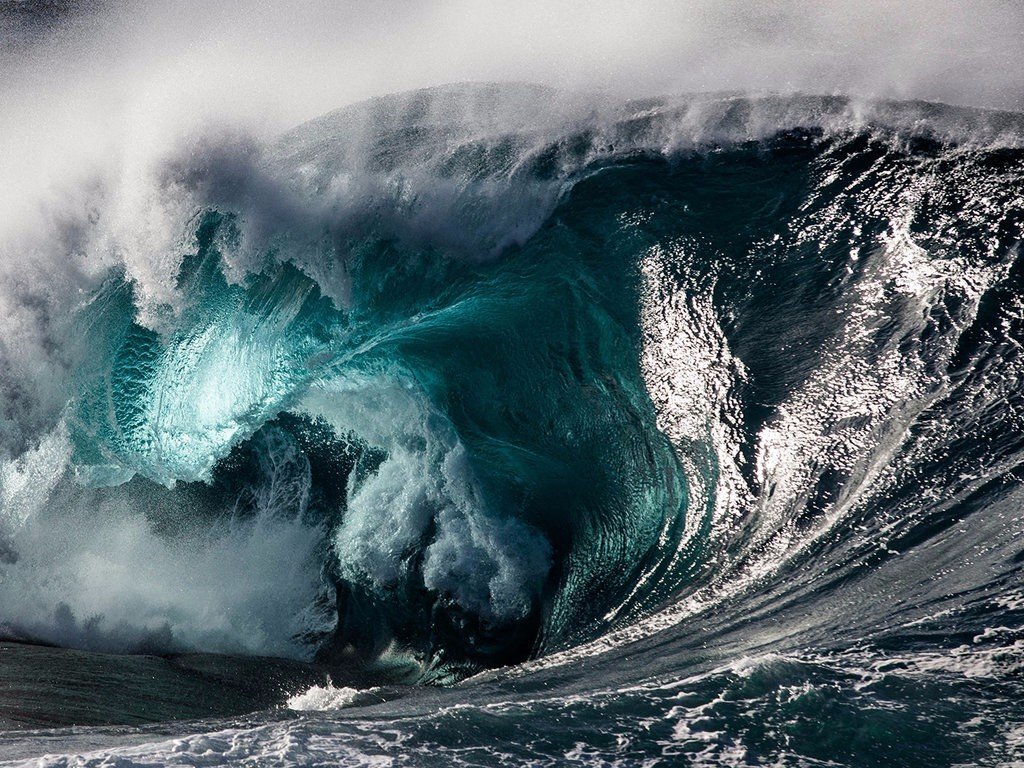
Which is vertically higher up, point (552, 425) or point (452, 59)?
point (452, 59)

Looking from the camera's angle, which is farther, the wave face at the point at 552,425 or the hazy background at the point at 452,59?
the hazy background at the point at 452,59

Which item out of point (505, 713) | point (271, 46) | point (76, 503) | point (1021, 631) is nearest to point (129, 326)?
point (76, 503)

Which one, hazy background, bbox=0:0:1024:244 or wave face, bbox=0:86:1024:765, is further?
hazy background, bbox=0:0:1024:244

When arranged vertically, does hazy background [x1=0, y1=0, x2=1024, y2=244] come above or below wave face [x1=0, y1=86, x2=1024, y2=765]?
above

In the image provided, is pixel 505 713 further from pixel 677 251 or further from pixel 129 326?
pixel 129 326

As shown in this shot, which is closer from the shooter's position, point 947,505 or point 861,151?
point 947,505

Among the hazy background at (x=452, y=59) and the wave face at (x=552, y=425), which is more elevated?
the hazy background at (x=452, y=59)

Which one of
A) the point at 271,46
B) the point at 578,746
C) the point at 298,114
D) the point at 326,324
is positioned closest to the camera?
the point at 578,746

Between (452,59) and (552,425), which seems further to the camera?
(452,59)
